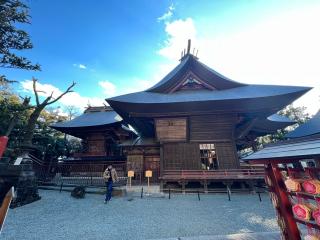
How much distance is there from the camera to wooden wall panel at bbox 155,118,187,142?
38.5 feet

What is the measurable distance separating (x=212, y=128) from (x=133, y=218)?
7.89 meters

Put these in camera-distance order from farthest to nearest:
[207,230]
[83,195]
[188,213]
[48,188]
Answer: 1. [48,188]
2. [83,195]
3. [188,213]
4. [207,230]

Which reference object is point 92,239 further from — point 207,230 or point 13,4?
point 13,4

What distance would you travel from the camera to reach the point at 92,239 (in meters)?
4.33

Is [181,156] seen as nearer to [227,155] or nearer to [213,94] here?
[227,155]

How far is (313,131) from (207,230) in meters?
14.1

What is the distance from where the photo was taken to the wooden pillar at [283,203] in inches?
121

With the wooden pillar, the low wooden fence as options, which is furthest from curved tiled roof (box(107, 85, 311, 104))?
the wooden pillar

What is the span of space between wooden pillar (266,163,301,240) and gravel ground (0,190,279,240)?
191 centimetres

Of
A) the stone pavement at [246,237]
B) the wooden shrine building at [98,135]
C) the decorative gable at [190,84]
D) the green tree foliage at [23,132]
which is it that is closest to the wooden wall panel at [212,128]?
the decorative gable at [190,84]

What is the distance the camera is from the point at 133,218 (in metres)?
5.89

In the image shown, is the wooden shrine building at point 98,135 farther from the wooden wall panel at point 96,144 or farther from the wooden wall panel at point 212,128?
the wooden wall panel at point 212,128

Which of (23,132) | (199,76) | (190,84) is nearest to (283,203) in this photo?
(190,84)

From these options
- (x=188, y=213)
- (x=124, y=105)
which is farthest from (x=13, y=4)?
(x=188, y=213)
